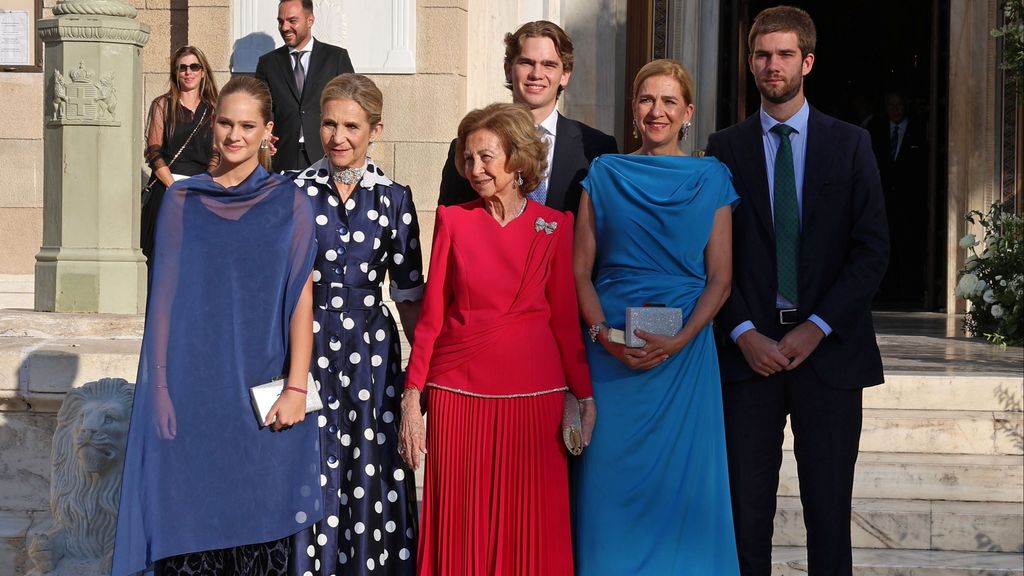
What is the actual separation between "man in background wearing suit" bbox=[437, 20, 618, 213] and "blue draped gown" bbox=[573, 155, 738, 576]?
32cm

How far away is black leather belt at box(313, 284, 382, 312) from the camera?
4.26 m

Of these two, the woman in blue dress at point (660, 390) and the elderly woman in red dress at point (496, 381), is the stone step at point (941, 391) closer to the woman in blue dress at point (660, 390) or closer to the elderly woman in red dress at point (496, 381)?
the woman in blue dress at point (660, 390)

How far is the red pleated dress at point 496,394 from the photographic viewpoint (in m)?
4.16

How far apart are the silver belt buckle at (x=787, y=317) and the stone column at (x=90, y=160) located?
4302mm

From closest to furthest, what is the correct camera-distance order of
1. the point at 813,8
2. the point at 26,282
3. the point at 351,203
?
the point at 351,203 → the point at 26,282 → the point at 813,8

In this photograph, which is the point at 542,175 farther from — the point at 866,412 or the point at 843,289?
the point at 866,412

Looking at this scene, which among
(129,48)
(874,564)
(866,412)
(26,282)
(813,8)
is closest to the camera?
(874,564)

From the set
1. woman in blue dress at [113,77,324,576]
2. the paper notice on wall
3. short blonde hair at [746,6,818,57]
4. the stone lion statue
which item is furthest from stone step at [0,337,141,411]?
the paper notice on wall

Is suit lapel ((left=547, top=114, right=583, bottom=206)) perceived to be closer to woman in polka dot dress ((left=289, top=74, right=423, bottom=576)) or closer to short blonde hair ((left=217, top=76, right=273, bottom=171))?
woman in polka dot dress ((left=289, top=74, right=423, bottom=576))

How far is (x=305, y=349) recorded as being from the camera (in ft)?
13.1

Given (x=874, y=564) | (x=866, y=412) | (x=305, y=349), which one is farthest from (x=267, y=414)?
(x=866, y=412)

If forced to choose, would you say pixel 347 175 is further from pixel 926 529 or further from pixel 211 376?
pixel 926 529

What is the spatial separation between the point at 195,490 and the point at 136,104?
4.17 meters

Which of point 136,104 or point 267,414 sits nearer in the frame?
point 267,414
